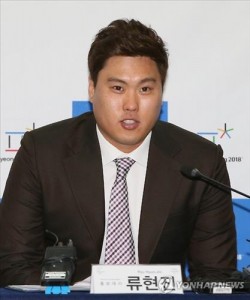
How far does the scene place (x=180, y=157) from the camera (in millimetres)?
2545

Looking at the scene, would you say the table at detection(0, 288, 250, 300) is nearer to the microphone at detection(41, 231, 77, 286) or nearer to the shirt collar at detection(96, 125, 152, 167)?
the microphone at detection(41, 231, 77, 286)

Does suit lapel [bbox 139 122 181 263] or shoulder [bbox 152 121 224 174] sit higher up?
shoulder [bbox 152 121 224 174]

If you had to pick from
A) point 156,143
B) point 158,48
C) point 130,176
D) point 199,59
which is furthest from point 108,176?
point 199,59

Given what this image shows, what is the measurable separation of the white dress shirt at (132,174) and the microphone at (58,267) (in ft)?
1.97

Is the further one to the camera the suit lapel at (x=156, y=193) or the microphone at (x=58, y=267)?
the suit lapel at (x=156, y=193)

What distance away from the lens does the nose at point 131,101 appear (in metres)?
2.31

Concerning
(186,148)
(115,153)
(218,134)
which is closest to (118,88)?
(115,153)

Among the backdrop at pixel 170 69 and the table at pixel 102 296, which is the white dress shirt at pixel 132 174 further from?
the table at pixel 102 296

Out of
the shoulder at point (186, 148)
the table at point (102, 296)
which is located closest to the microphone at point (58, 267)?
the table at point (102, 296)

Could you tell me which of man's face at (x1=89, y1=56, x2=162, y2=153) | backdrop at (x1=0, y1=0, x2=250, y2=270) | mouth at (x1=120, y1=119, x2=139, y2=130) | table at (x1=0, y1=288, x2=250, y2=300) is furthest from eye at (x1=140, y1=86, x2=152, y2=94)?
table at (x1=0, y1=288, x2=250, y2=300)

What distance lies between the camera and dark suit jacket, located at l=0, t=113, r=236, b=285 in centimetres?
238

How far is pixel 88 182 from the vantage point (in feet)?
8.00

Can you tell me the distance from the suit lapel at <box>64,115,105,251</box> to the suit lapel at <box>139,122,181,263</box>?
157 mm

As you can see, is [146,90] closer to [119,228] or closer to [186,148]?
[186,148]
